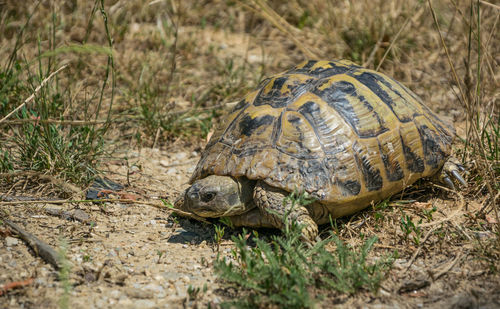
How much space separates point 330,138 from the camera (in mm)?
3596

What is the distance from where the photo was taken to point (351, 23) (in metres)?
6.32

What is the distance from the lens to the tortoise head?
356cm

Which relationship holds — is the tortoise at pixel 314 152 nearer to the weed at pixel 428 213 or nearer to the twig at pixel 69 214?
the weed at pixel 428 213

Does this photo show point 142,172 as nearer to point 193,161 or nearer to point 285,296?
point 193,161

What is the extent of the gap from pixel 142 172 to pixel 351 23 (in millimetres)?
3350

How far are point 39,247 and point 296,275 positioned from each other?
164 cm

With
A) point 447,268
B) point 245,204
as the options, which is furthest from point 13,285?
point 447,268

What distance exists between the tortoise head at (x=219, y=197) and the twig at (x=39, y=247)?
986 millimetres

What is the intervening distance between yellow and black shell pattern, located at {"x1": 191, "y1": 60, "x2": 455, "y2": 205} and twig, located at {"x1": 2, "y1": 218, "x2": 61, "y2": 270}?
4.06 feet

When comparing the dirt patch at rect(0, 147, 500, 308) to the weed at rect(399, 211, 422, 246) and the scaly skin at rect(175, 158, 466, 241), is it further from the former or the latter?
the scaly skin at rect(175, 158, 466, 241)

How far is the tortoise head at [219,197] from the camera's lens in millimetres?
3564

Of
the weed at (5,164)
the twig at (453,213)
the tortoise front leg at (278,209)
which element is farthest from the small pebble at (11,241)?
the twig at (453,213)

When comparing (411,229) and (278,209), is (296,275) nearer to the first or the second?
(278,209)

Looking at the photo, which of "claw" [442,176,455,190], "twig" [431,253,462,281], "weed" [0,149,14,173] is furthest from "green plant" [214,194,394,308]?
"weed" [0,149,14,173]
